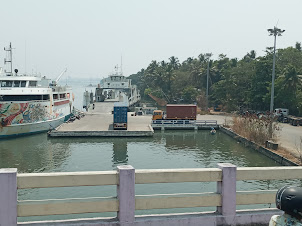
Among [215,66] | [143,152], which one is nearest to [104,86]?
[215,66]

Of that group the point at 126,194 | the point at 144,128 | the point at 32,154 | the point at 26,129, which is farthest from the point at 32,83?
the point at 126,194

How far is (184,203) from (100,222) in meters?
1.56

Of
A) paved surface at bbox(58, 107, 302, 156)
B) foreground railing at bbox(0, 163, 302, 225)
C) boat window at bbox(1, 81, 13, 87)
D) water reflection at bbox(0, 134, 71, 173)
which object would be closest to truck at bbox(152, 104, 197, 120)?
paved surface at bbox(58, 107, 302, 156)

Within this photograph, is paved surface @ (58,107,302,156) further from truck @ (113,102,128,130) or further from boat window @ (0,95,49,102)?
boat window @ (0,95,49,102)

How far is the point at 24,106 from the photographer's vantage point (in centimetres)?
3509

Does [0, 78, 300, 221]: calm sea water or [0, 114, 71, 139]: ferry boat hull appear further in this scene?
[0, 114, 71, 139]: ferry boat hull

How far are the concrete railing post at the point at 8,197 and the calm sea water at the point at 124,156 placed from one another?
36.7ft

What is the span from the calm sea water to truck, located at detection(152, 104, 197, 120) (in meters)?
6.78

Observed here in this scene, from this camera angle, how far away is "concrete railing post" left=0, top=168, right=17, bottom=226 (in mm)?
5539

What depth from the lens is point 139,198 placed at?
20.1 feet

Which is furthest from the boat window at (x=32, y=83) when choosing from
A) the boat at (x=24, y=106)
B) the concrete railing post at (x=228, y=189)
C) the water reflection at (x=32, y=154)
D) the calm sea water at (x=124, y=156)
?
the concrete railing post at (x=228, y=189)

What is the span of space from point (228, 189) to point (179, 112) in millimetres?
38432

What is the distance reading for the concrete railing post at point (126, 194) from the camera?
596 cm

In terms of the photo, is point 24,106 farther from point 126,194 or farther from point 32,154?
Result: point 126,194
